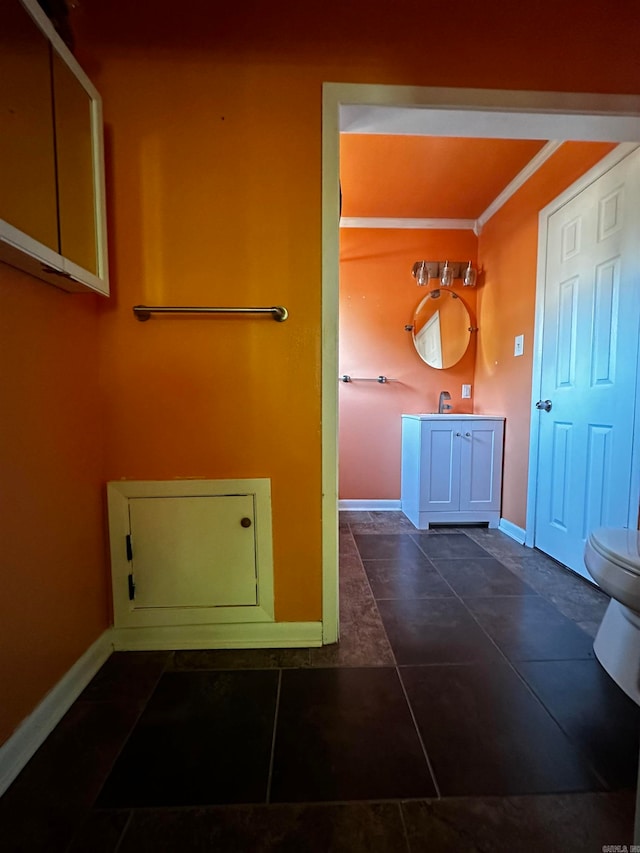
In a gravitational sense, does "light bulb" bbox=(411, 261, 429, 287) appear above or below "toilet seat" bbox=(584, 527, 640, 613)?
above

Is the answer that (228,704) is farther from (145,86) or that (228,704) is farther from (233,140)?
(145,86)

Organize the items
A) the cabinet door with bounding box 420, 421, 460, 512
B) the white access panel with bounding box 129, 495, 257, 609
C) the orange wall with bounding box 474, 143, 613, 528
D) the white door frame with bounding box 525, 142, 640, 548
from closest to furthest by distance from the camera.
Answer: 1. the white access panel with bounding box 129, 495, 257, 609
2. the white door frame with bounding box 525, 142, 640, 548
3. the orange wall with bounding box 474, 143, 613, 528
4. the cabinet door with bounding box 420, 421, 460, 512

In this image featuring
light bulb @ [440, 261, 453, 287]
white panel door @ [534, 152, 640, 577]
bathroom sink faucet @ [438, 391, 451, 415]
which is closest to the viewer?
white panel door @ [534, 152, 640, 577]

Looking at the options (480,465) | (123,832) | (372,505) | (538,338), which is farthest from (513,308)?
(123,832)

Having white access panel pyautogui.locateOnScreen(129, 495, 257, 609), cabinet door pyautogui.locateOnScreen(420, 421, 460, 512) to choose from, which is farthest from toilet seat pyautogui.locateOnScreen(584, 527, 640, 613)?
cabinet door pyautogui.locateOnScreen(420, 421, 460, 512)

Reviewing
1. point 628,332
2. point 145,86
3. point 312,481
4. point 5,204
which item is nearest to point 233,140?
point 145,86

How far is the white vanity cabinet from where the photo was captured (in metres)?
2.45

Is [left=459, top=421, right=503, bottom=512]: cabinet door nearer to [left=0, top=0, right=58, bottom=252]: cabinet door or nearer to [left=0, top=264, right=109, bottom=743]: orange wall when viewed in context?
[left=0, top=264, right=109, bottom=743]: orange wall

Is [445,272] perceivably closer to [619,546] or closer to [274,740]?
[619,546]

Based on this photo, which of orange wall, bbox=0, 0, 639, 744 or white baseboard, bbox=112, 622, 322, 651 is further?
white baseboard, bbox=112, 622, 322, 651

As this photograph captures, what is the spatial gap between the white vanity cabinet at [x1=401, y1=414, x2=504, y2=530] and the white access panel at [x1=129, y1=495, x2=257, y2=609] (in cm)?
156

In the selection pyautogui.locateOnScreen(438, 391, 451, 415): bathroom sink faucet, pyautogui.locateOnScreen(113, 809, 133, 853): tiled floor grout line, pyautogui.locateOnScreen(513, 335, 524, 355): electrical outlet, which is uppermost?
pyautogui.locateOnScreen(513, 335, 524, 355): electrical outlet

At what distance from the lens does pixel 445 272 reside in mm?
2713

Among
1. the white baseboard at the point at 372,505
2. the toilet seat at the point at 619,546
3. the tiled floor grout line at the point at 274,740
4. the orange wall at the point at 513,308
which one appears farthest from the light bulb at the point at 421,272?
the tiled floor grout line at the point at 274,740
